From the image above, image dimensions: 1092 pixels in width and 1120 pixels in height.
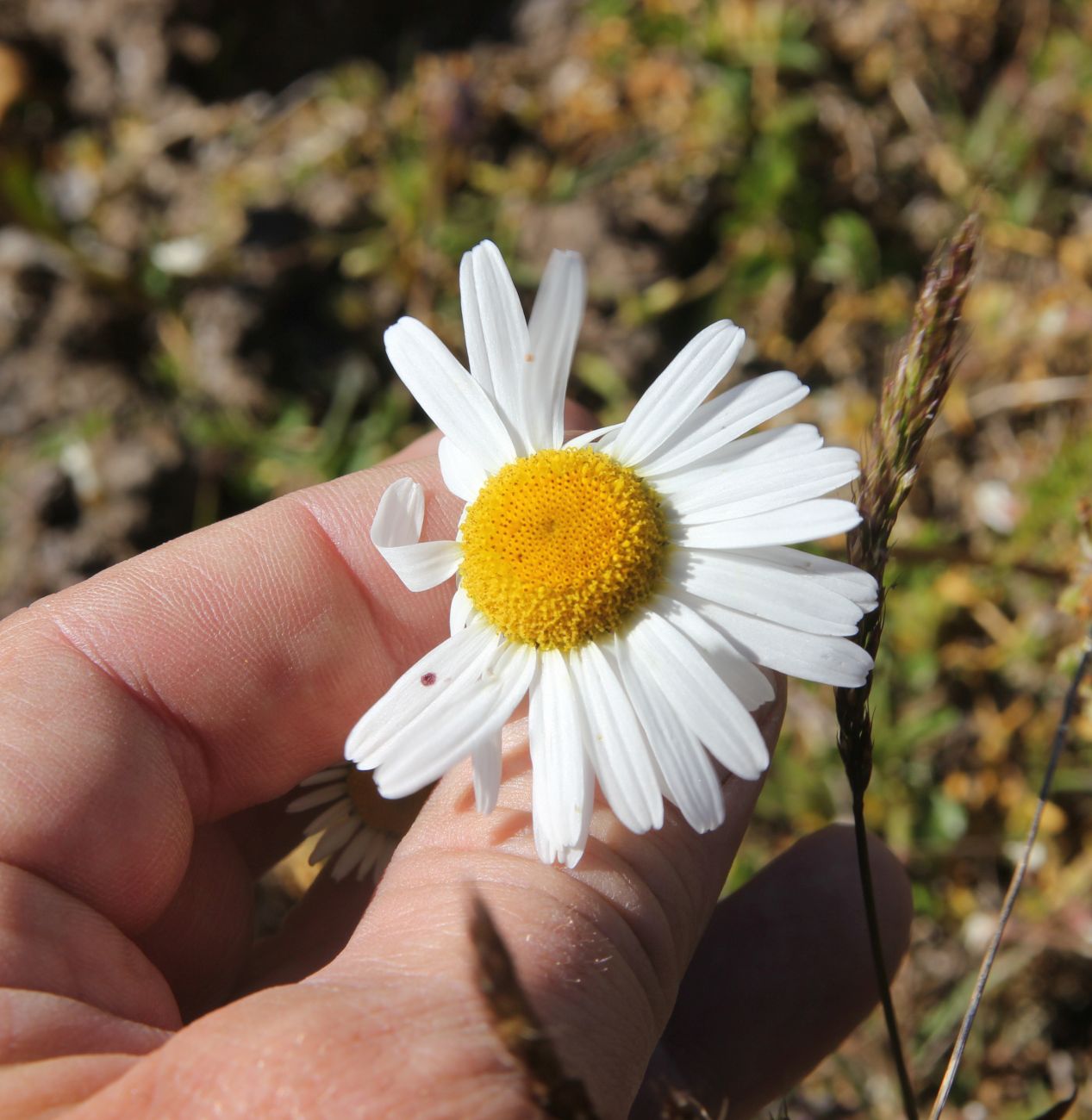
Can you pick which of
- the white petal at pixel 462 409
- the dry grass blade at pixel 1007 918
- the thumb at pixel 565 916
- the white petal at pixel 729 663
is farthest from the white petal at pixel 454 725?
the dry grass blade at pixel 1007 918

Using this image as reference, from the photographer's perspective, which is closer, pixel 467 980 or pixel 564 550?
pixel 467 980

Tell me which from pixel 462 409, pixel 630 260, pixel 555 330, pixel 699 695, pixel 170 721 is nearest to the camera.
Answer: pixel 699 695

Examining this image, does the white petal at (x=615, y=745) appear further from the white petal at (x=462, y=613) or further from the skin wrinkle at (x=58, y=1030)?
the skin wrinkle at (x=58, y=1030)

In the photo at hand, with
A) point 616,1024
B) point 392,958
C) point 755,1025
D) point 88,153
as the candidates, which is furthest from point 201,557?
point 88,153

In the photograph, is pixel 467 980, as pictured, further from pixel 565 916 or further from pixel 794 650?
pixel 794 650

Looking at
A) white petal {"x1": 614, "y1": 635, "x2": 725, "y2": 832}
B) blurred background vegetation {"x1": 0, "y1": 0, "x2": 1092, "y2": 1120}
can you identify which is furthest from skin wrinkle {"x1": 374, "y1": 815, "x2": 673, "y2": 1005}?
blurred background vegetation {"x1": 0, "y1": 0, "x2": 1092, "y2": 1120}

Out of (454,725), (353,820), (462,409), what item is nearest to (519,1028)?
(454,725)

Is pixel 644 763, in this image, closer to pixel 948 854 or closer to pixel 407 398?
pixel 948 854
